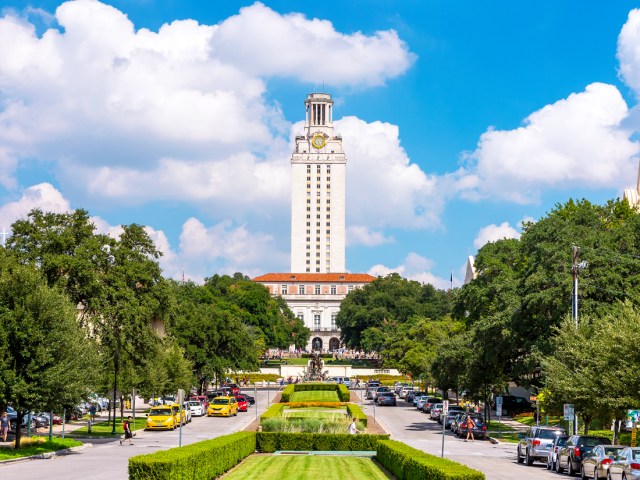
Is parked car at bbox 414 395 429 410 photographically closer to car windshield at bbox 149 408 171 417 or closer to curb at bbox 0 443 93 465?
car windshield at bbox 149 408 171 417

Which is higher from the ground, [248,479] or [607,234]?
[607,234]

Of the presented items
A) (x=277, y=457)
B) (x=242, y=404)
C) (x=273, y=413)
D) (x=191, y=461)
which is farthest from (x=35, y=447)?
(x=242, y=404)

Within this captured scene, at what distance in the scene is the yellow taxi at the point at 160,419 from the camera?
5366 cm

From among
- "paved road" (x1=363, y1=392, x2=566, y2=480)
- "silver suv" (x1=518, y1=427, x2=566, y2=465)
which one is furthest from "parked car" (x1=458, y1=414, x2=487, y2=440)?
"silver suv" (x1=518, y1=427, x2=566, y2=465)

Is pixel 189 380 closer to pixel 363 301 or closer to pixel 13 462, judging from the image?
pixel 13 462

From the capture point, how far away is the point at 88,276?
157 feet

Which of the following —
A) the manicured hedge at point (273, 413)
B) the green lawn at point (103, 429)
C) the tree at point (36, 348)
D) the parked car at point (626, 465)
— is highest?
the tree at point (36, 348)

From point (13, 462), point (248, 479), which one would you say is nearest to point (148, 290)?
point (13, 462)

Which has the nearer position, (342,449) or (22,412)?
(22,412)

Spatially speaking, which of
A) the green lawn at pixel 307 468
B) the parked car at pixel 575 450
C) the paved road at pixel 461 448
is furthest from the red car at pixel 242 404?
the parked car at pixel 575 450

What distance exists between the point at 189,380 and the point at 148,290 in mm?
18888

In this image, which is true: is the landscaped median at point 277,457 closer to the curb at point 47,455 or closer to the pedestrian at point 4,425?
the curb at point 47,455

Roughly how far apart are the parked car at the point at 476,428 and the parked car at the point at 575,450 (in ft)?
55.0

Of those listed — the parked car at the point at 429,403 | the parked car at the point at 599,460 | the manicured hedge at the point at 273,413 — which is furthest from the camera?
the parked car at the point at 429,403
